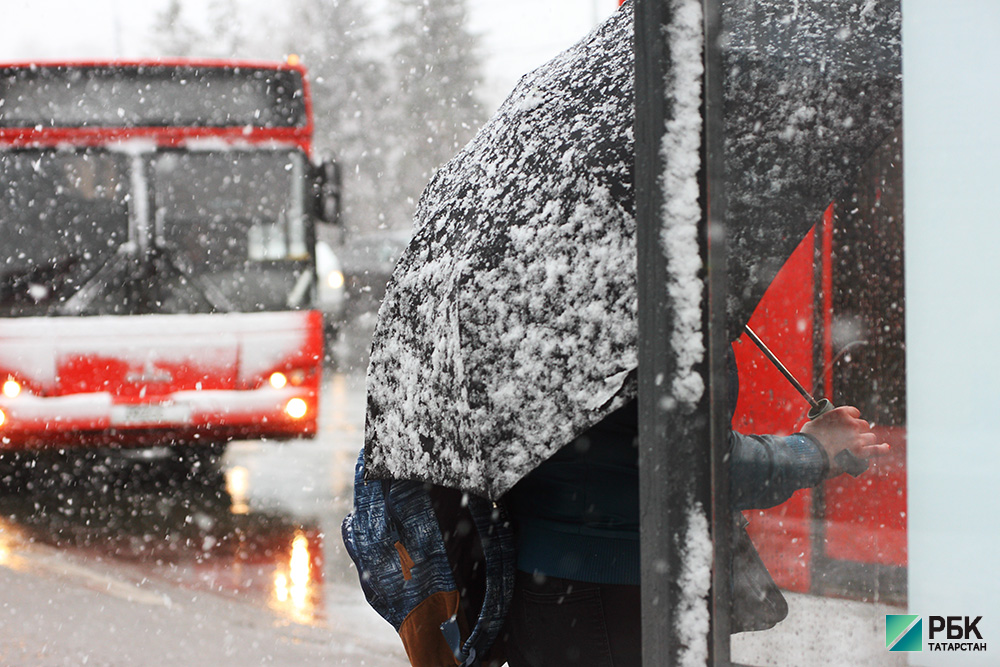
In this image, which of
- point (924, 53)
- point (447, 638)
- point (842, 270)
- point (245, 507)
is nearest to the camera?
point (924, 53)

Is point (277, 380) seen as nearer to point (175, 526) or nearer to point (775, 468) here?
point (175, 526)

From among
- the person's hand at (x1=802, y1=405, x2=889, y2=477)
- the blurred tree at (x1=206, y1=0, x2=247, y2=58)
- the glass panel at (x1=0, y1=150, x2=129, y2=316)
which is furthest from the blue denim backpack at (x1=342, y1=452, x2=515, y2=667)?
the blurred tree at (x1=206, y1=0, x2=247, y2=58)

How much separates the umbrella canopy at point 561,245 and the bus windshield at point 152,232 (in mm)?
5551

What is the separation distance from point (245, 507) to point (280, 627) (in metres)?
2.51

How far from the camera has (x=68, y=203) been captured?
6969mm

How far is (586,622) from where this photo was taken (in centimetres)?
169

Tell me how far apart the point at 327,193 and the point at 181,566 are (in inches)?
123

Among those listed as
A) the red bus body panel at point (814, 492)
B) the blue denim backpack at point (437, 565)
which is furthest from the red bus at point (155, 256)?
the red bus body panel at point (814, 492)

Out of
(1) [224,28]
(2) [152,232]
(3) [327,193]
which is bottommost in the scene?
(2) [152,232]

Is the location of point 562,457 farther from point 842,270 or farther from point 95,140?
point 95,140

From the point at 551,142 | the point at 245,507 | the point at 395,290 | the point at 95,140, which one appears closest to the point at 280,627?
the point at 245,507

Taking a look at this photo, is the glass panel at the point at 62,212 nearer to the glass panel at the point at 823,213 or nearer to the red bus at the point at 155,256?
the red bus at the point at 155,256

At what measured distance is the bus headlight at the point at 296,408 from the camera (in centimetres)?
700

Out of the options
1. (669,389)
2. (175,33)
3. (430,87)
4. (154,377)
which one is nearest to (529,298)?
(669,389)
